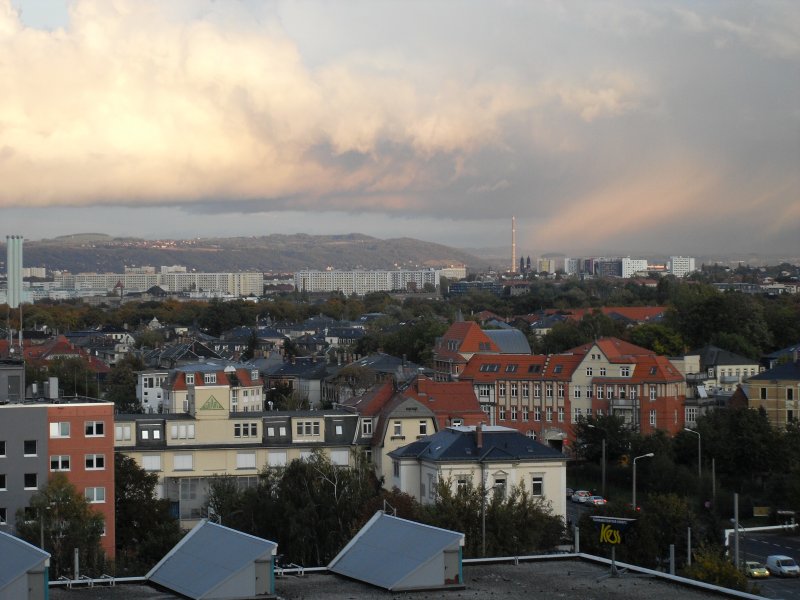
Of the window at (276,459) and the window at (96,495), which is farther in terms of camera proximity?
the window at (276,459)

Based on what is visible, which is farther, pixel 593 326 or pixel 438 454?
pixel 593 326

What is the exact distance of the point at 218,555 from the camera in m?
20.5

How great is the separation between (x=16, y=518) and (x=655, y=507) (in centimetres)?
1810

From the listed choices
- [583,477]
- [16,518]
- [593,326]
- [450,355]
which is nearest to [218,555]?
[16,518]

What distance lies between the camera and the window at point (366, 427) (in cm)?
5272

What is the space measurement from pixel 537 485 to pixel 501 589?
83.1 feet

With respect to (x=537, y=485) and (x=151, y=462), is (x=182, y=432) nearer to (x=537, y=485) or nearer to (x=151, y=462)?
(x=151, y=462)

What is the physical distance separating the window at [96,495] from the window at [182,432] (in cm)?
1107

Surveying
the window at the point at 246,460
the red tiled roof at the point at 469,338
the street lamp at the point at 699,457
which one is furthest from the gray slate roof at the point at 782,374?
the window at the point at 246,460

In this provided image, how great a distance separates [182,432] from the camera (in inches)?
1994

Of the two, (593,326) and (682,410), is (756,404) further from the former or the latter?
(593,326)

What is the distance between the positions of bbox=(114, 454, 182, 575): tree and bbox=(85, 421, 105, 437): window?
117 inches

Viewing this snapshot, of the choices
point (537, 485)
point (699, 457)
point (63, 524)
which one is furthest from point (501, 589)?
point (699, 457)

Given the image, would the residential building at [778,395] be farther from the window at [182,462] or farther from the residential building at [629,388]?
the window at [182,462]
